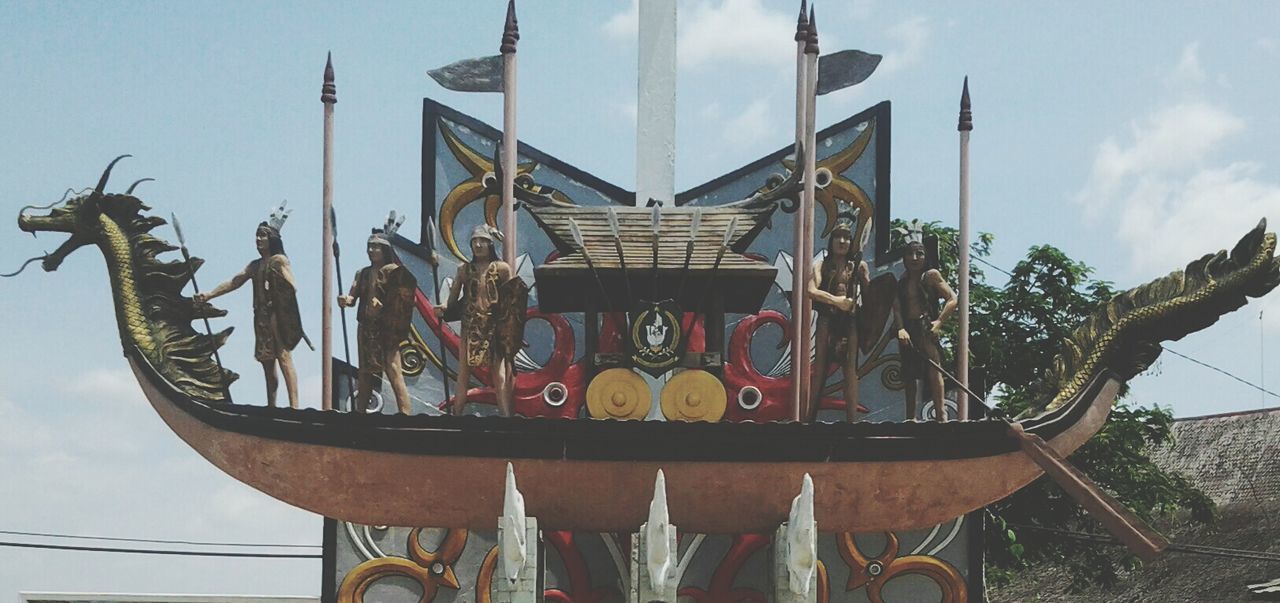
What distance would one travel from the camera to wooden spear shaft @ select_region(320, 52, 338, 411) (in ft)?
49.3

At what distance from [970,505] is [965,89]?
3.77 meters

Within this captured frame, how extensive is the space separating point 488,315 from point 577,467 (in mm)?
1419

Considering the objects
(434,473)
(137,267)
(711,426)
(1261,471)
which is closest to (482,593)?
(434,473)

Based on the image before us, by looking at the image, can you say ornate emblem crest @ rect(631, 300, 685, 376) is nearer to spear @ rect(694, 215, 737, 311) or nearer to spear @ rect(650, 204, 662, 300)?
spear @ rect(650, 204, 662, 300)

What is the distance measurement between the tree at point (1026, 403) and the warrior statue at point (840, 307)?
21.2 feet

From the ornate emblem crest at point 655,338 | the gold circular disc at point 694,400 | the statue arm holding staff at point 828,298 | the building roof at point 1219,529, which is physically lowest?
the building roof at point 1219,529

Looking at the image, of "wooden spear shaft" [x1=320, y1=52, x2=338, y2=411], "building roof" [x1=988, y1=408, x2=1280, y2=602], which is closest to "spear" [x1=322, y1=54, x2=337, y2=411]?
"wooden spear shaft" [x1=320, y1=52, x2=338, y2=411]

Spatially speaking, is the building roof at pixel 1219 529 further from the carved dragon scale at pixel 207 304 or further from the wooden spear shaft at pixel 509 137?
the wooden spear shaft at pixel 509 137

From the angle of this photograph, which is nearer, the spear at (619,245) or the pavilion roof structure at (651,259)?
the spear at (619,245)

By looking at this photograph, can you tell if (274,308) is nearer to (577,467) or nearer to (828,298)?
(577,467)

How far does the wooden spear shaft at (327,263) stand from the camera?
15023mm

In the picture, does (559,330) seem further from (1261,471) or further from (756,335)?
(1261,471)

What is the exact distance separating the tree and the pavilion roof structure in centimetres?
657

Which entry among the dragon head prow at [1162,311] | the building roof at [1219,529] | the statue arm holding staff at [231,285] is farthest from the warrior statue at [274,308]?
the building roof at [1219,529]
